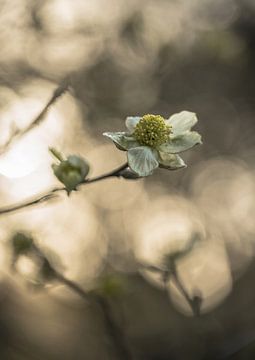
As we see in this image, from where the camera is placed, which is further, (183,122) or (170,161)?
(183,122)

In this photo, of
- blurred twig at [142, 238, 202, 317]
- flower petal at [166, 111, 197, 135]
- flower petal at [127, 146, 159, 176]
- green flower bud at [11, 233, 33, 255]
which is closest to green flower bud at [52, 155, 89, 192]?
flower petal at [127, 146, 159, 176]

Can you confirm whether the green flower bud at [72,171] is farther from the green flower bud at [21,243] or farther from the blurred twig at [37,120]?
the green flower bud at [21,243]

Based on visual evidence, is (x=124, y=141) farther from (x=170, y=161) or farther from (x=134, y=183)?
(x=134, y=183)

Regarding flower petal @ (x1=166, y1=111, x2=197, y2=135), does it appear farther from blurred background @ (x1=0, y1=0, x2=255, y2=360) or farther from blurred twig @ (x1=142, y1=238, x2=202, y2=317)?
blurred background @ (x1=0, y1=0, x2=255, y2=360)

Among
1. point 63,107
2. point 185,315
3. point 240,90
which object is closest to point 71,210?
point 63,107

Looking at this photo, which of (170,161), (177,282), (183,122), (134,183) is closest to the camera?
(170,161)

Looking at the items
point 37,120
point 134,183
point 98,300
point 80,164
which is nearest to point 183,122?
point 80,164
